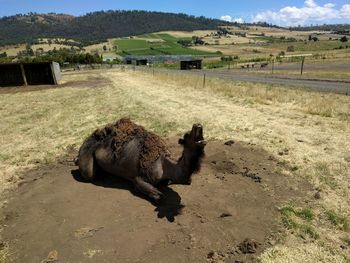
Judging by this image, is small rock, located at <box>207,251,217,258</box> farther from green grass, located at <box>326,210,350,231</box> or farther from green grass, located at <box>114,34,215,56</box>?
green grass, located at <box>114,34,215,56</box>

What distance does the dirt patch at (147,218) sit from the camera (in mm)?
5184

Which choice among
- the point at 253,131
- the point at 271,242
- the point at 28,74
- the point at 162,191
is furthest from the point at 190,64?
the point at 271,242

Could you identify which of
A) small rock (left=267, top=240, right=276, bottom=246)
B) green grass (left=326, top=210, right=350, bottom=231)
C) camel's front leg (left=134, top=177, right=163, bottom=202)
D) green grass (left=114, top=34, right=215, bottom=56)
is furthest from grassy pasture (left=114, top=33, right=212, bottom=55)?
small rock (left=267, top=240, right=276, bottom=246)

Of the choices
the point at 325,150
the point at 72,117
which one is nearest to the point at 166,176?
the point at 325,150

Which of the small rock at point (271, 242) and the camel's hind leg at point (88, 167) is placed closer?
the small rock at point (271, 242)

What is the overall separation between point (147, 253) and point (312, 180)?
13.4 ft

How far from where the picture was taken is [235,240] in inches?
209

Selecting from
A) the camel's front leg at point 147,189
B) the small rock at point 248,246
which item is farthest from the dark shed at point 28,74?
the small rock at point 248,246

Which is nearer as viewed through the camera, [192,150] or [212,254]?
[212,254]

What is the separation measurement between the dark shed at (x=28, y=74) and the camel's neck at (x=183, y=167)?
27.3 meters

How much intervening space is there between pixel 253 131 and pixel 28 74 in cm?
2493

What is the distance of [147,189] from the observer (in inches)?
254

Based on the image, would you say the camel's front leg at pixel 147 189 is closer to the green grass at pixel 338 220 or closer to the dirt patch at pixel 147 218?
the dirt patch at pixel 147 218

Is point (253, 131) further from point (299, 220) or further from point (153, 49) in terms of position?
point (153, 49)
